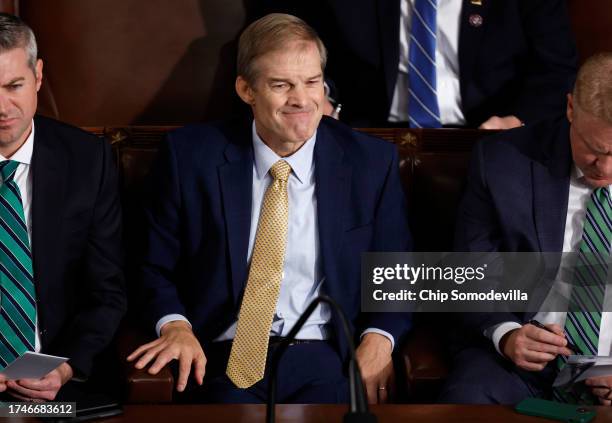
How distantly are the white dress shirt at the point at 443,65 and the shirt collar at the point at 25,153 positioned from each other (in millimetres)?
1164

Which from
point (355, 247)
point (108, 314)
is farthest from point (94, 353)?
point (355, 247)

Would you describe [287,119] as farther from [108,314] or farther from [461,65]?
[461,65]

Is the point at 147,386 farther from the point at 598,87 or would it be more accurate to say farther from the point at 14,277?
the point at 598,87

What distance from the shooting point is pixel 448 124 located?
9.97 ft

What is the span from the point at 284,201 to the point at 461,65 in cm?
92

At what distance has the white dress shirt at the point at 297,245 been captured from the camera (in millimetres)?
2387

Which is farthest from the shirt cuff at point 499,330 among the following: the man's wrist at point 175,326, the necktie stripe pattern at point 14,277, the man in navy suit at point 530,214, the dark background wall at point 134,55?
the dark background wall at point 134,55

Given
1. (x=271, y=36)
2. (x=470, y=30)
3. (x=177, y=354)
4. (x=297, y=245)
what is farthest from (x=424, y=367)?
(x=470, y=30)

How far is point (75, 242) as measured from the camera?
2336 millimetres

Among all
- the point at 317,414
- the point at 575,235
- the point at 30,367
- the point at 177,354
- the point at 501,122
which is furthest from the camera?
the point at 501,122

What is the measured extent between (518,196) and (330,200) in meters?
0.44

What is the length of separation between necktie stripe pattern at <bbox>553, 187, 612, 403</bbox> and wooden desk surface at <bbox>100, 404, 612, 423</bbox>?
1.80ft

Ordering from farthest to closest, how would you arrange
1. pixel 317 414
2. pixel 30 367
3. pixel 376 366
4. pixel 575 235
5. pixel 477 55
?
1. pixel 477 55
2. pixel 575 235
3. pixel 376 366
4. pixel 30 367
5. pixel 317 414

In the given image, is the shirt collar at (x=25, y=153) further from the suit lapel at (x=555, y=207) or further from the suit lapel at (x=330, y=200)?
the suit lapel at (x=555, y=207)
